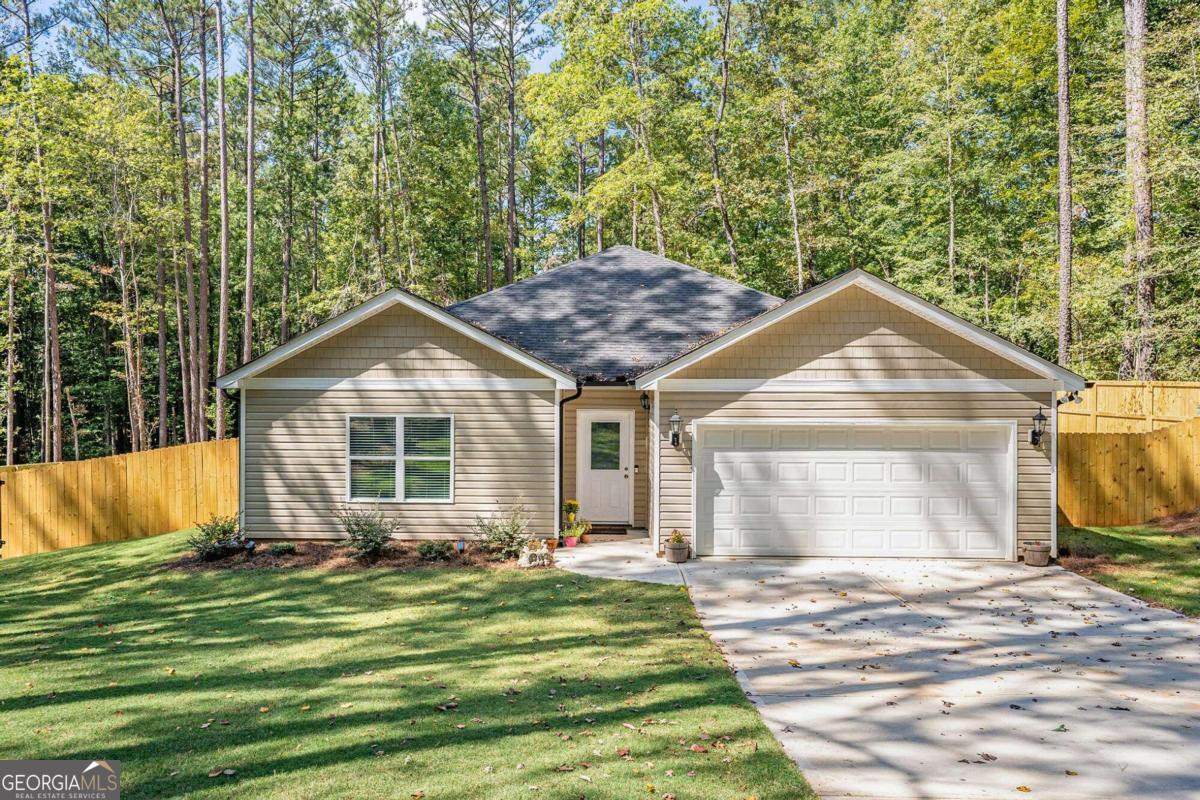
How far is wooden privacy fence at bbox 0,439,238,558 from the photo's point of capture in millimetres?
12688

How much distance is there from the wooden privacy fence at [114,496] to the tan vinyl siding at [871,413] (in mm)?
7989

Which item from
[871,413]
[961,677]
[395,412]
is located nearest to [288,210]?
[395,412]

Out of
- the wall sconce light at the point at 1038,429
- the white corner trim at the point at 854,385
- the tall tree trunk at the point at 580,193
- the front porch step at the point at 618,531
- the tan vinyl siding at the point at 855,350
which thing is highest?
the tall tree trunk at the point at 580,193

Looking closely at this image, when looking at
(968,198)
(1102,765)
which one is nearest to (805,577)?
(1102,765)

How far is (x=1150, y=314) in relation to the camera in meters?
15.6

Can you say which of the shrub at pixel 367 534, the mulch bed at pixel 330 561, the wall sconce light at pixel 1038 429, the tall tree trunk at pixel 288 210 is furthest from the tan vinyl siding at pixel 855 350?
the tall tree trunk at pixel 288 210

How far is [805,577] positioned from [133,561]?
34.1ft

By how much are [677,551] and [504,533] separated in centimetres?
269

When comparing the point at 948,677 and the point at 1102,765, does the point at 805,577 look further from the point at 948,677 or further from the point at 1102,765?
the point at 1102,765

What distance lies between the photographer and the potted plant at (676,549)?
10617 mm

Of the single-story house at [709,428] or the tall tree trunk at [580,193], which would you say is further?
the tall tree trunk at [580,193]

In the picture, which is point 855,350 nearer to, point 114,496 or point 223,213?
point 114,496

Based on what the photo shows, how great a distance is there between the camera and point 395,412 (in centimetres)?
1159

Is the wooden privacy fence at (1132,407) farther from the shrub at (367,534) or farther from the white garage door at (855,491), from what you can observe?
the shrub at (367,534)
